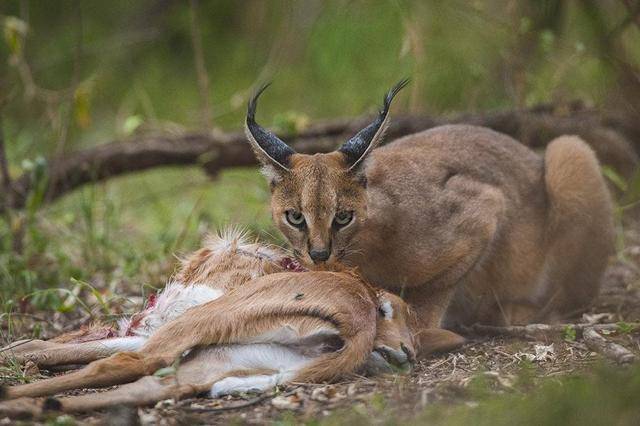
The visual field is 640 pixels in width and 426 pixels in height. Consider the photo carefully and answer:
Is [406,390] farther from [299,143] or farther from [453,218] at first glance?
[299,143]

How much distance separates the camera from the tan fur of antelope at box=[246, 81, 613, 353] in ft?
17.6

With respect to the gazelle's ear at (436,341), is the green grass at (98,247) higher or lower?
higher

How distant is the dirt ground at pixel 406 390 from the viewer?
13.2 feet

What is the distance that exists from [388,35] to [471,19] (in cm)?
140

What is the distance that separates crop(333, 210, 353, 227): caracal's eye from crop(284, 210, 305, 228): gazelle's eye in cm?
19

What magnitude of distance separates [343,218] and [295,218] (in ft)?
0.88

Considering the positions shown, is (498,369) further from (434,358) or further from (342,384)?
(342,384)

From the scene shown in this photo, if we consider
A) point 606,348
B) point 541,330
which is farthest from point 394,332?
point 541,330

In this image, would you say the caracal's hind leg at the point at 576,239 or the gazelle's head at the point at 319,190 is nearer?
the gazelle's head at the point at 319,190

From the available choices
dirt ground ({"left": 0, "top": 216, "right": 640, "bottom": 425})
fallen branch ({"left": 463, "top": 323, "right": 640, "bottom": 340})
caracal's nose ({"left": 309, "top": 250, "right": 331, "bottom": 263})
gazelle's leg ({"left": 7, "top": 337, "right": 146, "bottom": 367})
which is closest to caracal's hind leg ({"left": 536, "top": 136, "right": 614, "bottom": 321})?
fallen branch ({"left": 463, "top": 323, "right": 640, "bottom": 340})

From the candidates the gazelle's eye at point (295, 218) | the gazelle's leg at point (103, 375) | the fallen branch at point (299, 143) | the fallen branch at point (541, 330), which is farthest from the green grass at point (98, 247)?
the fallen branch at point (541, 330)

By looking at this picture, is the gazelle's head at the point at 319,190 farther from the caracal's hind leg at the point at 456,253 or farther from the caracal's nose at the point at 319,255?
the caracal's hind leg at the point at 456,253

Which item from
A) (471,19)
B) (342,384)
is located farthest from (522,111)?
(342,384)

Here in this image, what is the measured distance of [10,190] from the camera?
7.47 meters
